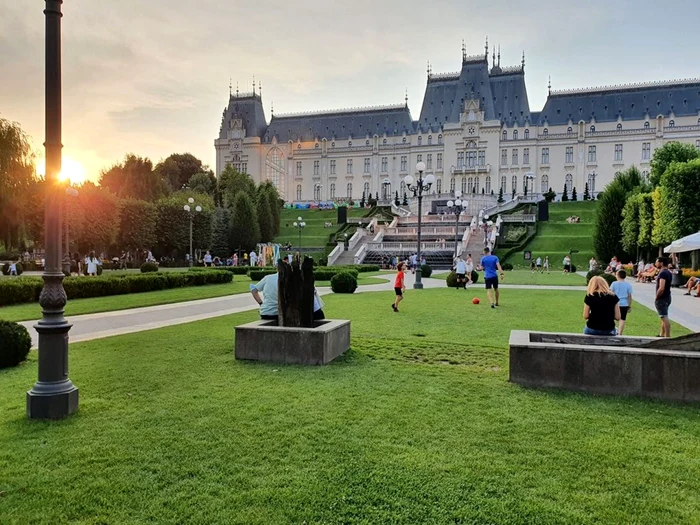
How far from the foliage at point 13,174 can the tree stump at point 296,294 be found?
863 inches

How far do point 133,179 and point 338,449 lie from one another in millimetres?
58821

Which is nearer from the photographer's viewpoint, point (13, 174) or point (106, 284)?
point (106, 284)

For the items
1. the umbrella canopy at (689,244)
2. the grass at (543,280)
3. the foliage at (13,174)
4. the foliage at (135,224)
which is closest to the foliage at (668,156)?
the grass at (543,280)

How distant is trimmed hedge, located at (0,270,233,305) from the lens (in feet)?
51.0

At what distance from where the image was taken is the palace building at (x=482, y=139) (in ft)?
291

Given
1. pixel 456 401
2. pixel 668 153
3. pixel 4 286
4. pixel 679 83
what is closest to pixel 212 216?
pixel 4 286

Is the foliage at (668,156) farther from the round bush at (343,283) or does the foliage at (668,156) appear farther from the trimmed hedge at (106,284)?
the trimmed hedge at (106,284)

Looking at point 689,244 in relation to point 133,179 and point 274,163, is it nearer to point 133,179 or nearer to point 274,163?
point 133,179

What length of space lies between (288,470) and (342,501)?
1.88ft

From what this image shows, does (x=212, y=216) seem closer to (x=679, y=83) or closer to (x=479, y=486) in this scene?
(x=479, y=486)

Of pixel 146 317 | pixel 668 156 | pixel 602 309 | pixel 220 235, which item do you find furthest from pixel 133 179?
pixel 602 309

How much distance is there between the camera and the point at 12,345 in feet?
22.9

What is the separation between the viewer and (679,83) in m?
87.6

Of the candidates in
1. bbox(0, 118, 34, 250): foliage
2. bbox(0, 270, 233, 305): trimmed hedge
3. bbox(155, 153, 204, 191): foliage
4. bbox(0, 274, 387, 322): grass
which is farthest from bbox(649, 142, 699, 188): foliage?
bbox(155, 153, 204, 191): foliage
